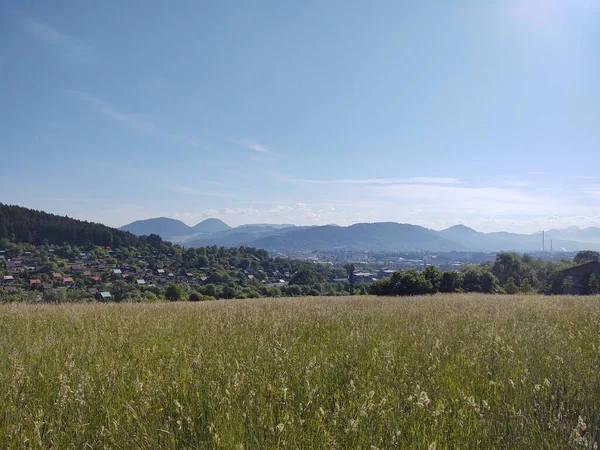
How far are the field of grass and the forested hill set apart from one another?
→ 12459 cm

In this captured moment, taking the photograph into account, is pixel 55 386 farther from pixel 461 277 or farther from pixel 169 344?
pixel 461 277

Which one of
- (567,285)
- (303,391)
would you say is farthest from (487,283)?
(303,391)

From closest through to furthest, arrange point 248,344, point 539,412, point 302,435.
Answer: point 302,435 → point 539,412 → point 248,344

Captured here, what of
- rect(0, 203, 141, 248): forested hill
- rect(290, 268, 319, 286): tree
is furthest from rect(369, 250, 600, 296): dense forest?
rect(0, 203, 141, 248): forested hill

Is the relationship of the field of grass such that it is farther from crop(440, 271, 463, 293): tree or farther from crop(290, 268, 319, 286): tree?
crop(290, 268, 319, 286): tree

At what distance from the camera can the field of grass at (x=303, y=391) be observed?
7.00 feet

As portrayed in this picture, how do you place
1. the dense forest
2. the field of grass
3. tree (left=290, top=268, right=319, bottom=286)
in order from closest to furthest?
the field of grass, the dense forest, tree (left=290, top=268, right=319, bottom=286)

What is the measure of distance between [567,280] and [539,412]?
57462 millimetres

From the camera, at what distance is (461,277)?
40.6 metres

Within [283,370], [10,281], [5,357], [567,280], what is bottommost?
[10,281]

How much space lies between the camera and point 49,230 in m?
107

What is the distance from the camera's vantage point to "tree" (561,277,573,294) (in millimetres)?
46844

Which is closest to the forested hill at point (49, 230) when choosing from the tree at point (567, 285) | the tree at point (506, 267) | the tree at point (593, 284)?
the tree at point (506, 267)

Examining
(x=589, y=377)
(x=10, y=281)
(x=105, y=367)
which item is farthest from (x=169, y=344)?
(x=10, y=281)
